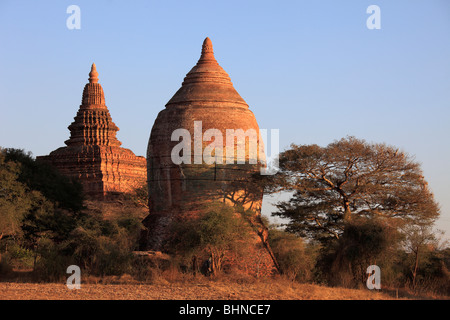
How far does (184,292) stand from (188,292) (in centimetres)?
10

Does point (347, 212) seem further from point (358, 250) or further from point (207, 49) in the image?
point (207, 49)

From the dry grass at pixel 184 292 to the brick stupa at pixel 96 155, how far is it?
2482 centimetres

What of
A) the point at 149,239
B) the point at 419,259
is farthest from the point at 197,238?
the point at 419,259

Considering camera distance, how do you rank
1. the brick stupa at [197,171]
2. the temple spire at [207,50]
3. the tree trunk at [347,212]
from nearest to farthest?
the tree trunk at [347,212] < the brick stupa at [197,171] < the temple spire at [207,50]

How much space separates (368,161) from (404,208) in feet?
6.00

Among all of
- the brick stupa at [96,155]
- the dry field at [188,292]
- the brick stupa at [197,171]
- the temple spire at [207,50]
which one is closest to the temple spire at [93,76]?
the brick stupa at [96,155]

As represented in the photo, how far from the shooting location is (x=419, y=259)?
22.8 metres

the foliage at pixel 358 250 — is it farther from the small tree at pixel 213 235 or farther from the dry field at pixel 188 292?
the small tree at pixel 213 235

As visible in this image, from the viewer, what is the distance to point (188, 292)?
59.7 feet

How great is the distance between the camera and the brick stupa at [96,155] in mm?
45281

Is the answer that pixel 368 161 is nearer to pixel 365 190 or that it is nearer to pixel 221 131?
pixel 365 190

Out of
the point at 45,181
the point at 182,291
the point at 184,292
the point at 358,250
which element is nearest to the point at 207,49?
the point at 45,181
